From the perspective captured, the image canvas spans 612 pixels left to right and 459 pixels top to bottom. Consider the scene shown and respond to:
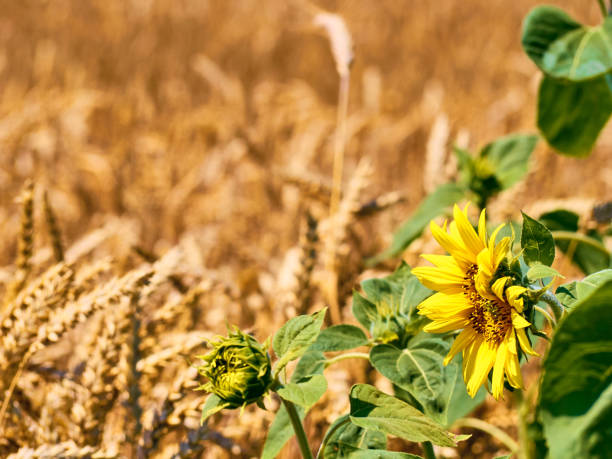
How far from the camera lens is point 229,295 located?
1272 millimetres

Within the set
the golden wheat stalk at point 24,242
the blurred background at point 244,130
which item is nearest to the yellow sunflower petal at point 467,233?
the blurred background at point 244,130

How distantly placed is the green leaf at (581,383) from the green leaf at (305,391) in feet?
0.58

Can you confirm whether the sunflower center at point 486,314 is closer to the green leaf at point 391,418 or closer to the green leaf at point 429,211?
the green leaf at point 391,418

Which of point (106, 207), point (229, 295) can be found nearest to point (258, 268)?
point (229, 295)

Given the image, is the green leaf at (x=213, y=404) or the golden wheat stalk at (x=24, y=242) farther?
the golden wheat stalk at (x=24, y=242)

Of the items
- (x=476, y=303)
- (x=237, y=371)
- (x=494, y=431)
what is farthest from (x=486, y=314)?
(x=494, y=431)

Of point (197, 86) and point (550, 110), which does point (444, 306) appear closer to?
point (550, 110)

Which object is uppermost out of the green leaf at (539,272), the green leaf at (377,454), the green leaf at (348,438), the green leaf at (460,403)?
the green leaf at (539,272)

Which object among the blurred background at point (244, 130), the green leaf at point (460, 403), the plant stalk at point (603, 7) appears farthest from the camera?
the blurred background at point (244, 130)

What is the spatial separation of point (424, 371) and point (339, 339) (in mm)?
92

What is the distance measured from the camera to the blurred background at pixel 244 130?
1.47m

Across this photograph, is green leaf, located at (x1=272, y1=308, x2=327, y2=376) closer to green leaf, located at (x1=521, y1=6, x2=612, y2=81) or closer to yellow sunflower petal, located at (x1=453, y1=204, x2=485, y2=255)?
yellow sunflower petal, located at (x1=453, y1=204, x2=485, y2=255)

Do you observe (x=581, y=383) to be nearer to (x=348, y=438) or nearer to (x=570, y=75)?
(x=348, y=438)

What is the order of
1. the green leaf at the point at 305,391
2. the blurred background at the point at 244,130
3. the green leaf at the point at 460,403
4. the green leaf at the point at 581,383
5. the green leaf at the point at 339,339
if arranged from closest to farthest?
the green leaf at the point at 581,383
the green leaf at the point at 305,391
the green leaf at the point at 339,339
the green leaf at the point at 460,403
the blurred background at the point at 244,130
